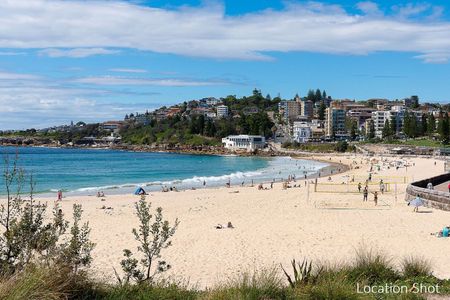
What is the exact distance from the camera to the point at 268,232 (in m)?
17.1

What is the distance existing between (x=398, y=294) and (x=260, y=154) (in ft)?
335

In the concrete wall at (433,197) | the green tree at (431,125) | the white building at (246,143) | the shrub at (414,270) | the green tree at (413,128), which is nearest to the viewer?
the shrub at (414,270)

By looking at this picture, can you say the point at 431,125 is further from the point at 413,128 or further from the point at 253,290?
the point at 253,290

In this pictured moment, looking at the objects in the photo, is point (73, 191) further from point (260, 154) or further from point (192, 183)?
point (260, 154)

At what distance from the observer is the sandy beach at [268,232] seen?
12.5m

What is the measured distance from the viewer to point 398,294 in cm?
663

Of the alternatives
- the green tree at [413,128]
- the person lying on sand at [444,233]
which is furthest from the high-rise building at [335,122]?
the person lying on sand at [444,233]

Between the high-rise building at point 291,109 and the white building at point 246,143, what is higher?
the high-rise building at point 291,109

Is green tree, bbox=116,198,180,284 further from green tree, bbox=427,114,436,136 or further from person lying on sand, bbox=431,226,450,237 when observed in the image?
green tree, bbox=427,114,436,136

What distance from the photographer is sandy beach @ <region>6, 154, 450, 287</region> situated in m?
12.5

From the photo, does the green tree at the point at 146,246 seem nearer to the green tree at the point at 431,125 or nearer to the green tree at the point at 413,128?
the green tree at the point at 413,128

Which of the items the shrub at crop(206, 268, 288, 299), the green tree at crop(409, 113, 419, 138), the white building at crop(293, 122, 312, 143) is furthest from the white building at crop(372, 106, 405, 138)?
the shrub at crop(206, 268, 288, 299)

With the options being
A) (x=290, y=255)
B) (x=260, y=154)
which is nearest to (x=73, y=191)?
(x=290, y=255)

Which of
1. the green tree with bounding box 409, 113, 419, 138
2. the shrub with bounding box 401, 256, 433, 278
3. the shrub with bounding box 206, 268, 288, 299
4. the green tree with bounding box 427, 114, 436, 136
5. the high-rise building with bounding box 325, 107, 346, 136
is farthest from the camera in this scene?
the high-rise building with bounding box 325, 107, 346, 136
